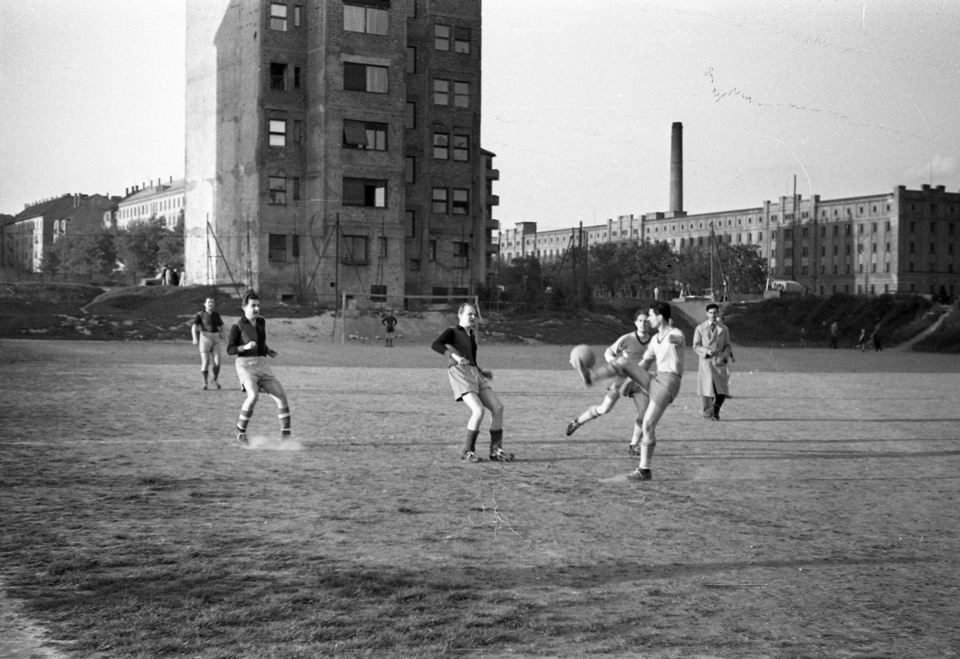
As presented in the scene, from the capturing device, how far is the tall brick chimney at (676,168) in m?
136

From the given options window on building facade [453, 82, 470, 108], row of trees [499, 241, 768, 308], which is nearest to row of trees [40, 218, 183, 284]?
row of trees [499, 241, 768, 308]

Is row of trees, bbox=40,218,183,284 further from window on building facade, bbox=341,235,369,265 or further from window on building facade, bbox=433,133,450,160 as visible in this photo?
window on building facade, bbox=341,235,369,265

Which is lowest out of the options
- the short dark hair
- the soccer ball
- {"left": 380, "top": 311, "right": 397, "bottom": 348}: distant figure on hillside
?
{"left": 380, "top": 311, "right": 397, "bottom": 348}: distant figure on hillside

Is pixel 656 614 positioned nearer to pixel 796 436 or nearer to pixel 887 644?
pixel 887 644

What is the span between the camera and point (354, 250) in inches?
2677

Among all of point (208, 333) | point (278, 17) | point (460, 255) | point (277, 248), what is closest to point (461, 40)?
point (460, 255)

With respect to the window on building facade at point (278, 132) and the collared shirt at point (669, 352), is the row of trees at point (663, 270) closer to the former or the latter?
the window on building facade at point (278, 132)

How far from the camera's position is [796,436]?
58.5 ft

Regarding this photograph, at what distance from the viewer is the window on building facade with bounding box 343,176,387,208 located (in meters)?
67.7

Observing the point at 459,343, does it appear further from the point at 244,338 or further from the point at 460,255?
the point at 460,255

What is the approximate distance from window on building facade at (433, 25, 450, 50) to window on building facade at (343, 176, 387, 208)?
12.7m

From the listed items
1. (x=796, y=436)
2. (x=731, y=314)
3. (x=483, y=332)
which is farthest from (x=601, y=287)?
(x=796, y=436)

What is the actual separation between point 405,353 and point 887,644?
39.9 m

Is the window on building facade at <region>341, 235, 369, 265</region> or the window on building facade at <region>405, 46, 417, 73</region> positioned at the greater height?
the window on building facade at <region>405, 46, 417, 73</region>
